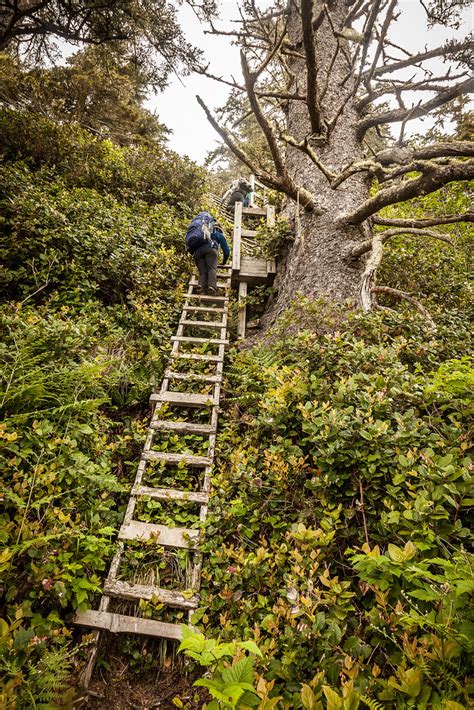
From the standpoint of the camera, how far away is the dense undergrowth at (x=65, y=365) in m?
2.20

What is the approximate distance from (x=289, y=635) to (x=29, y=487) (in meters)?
2.08

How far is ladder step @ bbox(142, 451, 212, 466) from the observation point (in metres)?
3.45

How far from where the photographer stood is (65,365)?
3.48 m

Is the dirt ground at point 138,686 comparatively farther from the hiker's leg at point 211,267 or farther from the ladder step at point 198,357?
the hiker's leg at point 211,267

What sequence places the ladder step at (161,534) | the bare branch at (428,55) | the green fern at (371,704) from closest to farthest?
the green fern at (371,704) → the ladder step at (161,534) → the bare branch at (428,55)

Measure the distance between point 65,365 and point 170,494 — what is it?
1.64 m

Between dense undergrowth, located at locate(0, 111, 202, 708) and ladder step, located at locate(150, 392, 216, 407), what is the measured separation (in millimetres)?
312

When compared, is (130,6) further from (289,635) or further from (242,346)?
(289,635)

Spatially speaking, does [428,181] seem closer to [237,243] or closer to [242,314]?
[242,314]

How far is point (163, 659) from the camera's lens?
7.82ft

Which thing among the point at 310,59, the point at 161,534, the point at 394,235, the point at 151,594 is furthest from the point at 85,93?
the point at 151,594

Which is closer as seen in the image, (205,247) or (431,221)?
(431,221)

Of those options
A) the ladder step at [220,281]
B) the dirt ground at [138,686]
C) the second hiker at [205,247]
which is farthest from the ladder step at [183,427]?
the ladder step at [220,281]

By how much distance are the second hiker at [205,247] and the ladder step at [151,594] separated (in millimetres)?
4569
